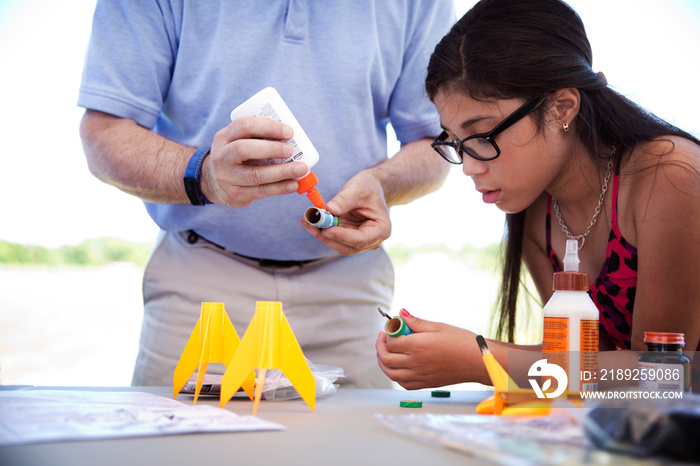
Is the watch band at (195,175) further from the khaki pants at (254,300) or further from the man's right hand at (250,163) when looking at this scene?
the khaki pants at (254,300)

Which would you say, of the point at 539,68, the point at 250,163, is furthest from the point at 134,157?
the point at 539,68

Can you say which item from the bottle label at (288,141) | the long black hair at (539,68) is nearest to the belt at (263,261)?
the bottle label at (288,141)

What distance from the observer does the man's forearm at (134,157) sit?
56.4 inches

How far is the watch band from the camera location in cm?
135

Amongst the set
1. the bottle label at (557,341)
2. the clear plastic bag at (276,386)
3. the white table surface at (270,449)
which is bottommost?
the white table surface at (270,449)

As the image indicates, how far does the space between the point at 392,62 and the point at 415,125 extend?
8.4 inches

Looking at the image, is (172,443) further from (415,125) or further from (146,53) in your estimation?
(415,125)

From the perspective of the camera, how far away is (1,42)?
4.58 metres

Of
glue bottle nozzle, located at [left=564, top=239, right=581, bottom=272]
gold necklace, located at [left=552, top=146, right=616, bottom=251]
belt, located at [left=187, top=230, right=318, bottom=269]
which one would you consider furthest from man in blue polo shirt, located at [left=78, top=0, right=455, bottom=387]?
glue bottle nozzle, located at [left=564, top=239, right=581, bottom=272]

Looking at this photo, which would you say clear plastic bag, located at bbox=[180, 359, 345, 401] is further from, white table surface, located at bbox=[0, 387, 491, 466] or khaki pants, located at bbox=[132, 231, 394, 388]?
khaki pants, located at bbox=[132, 231, 394, 388]

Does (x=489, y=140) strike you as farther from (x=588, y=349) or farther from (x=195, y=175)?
(x=195, y=175)

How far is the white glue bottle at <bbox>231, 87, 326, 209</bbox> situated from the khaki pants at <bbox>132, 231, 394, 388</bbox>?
16.3 inches

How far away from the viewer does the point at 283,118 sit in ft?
4.00

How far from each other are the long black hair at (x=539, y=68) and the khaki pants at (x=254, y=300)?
0.66 metres
